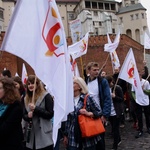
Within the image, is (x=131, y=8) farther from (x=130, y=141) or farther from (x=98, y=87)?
(x=98, y=87)

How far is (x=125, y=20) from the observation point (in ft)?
217

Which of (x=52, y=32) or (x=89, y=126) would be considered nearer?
(x=52, y=32)

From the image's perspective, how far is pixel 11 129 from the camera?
10.3 feet

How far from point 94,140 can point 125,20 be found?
6493 cm

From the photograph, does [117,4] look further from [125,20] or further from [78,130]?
[78,130]

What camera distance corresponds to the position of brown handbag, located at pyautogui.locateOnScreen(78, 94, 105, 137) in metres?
3.69

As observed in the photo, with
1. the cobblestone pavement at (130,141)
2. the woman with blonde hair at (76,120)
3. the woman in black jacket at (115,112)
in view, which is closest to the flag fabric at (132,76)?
the woman in black jacket at (115,112)

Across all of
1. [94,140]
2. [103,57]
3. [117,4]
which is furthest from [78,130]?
[117,4]

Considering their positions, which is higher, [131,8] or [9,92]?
[131,8]

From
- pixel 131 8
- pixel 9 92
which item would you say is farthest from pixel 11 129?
pixel 131 8

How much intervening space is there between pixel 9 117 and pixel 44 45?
3.15 feet

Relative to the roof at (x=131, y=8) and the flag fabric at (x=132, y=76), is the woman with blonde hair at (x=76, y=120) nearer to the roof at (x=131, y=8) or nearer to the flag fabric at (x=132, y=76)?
the flag fabric at (x=132, y=76)

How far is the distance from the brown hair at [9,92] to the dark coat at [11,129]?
68 mm

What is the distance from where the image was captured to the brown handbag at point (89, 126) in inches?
145
